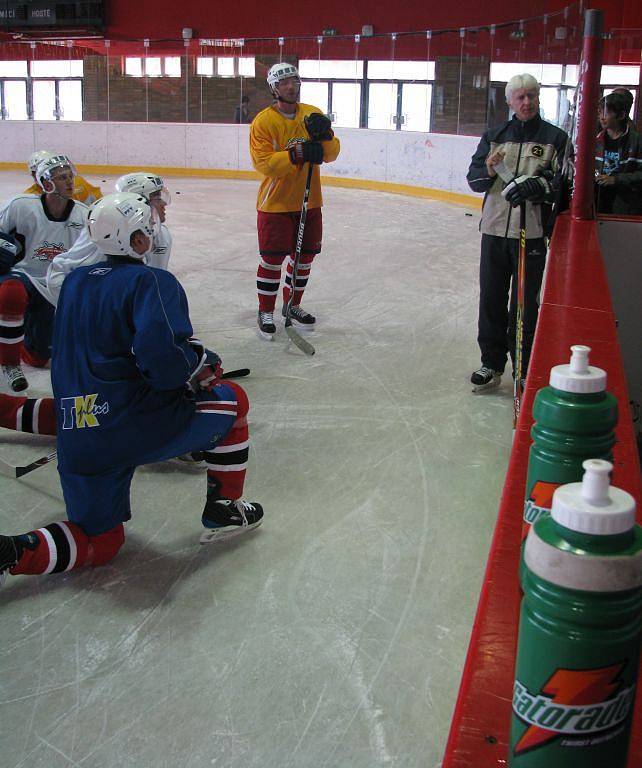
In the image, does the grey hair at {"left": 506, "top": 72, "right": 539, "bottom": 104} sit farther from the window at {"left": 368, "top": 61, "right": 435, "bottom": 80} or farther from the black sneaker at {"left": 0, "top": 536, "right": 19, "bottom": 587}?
the window at {"left": 368, "top": 61, "right": 435, "bottom": 80}

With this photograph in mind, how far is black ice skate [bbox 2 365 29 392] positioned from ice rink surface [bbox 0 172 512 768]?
0.24ft

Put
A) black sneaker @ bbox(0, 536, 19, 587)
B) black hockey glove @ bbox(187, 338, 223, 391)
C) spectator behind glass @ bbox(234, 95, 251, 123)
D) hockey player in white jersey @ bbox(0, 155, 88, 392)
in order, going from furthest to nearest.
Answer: spectator behind glass @ bbox(234, 95, 251, 123), hockey player in white jersey @ bbox(0, 155, 88, 392), black hockey glove @ bbox(187, 338, 223, 391), black sneaker @ bbox(0, 536, 19, 587)

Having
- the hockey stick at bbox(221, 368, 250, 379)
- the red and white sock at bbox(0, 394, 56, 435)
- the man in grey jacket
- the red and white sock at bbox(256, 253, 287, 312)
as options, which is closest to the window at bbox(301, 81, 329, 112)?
the red and white sock at bbox(256, 253, 287, 312)

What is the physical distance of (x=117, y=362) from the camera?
2020 mm

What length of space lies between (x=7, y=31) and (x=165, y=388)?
1528 cm

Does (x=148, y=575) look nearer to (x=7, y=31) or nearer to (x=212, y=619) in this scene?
(x=212, y=619)

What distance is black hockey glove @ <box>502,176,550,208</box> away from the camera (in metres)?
3.12

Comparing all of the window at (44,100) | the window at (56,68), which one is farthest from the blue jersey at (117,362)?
the window at (44,100)

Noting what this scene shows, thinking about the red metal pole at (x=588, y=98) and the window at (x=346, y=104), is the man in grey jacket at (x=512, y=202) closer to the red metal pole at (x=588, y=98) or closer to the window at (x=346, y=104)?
the red metal pole at (x=588, y=98)

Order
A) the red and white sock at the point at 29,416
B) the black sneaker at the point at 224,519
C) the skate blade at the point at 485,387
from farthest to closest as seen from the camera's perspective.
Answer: the skate blade at the point at 485,387, the red and white sock at the point at 29,416, the black sneaker at the point at 224,519

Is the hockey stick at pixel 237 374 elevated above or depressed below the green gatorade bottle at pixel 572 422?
below

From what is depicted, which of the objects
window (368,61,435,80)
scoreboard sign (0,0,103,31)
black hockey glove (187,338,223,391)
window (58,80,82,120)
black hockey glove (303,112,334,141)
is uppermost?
scoreboard sign (0,0,103,31)

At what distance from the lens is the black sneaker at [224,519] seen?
7.57 ft

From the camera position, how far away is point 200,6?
47.9 feet
